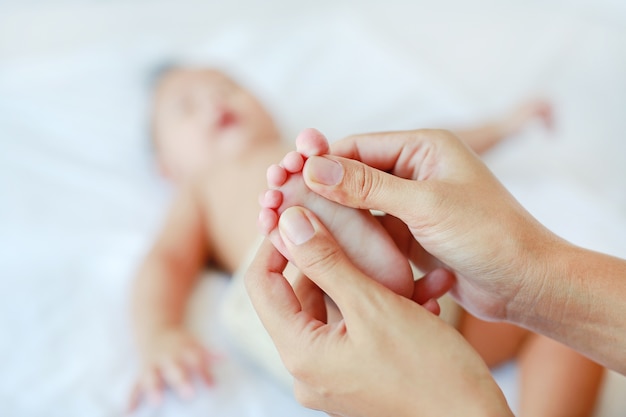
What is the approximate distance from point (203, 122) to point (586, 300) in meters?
0.97

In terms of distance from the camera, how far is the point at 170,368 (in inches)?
38.3

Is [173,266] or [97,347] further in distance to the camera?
[173,266]

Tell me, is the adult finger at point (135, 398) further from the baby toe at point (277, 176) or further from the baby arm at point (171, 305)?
the baby toe at point (277, 176)

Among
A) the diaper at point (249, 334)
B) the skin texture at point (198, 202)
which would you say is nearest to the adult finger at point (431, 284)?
the skin texture at point (198, 202)

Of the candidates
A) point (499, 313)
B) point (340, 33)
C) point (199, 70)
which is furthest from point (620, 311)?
point (340, 33)

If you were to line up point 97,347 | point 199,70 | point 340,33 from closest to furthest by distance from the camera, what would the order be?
point 97,347
point 199,70
point 340,33

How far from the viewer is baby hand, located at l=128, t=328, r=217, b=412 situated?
96 cm

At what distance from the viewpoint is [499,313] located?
2.57 ft

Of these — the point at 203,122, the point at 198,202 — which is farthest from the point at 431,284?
the point at 203,122

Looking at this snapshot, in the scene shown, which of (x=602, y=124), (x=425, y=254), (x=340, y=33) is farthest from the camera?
(x=340, y=33)

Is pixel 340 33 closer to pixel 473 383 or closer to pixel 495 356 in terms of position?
pixel 495 356

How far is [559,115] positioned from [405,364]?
1.12 m

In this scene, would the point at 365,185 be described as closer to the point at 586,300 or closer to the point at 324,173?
the point at 324,173

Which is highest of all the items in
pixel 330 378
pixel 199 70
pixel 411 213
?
pixel 411 213
